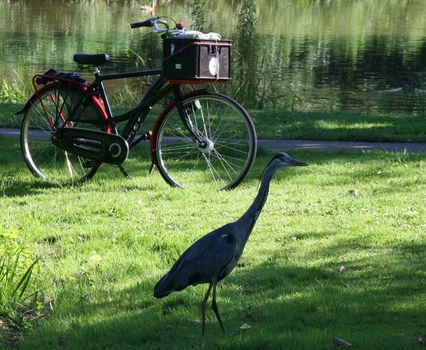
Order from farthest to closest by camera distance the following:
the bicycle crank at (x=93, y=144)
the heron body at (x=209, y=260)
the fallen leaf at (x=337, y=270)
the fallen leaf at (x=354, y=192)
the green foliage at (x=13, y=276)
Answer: the bicycle crank at (x=93, y=144) < the fallen leaf at (x=354, y=192) < the fallen leaf at (x=337, y=270) < the green foliage at (x=13, y=276) < the heron body at (x=209, y=260)

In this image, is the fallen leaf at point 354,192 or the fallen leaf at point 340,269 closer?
the fallen leaf at point 340,269

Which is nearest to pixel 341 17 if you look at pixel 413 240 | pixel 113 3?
pixel 113 3

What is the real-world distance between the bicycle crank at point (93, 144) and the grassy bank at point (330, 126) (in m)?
3.39

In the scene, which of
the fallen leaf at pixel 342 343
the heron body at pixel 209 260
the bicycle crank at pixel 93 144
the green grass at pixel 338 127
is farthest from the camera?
the green grass at pixel 338 127

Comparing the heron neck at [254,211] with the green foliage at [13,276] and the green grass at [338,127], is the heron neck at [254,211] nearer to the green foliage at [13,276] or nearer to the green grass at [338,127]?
the green foliage at [13,276]

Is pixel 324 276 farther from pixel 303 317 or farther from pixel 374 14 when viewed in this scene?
pixel 374 14

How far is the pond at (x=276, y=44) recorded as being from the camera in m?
18.3

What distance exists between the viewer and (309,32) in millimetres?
29469

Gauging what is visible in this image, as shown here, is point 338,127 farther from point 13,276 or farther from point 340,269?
point 13,276

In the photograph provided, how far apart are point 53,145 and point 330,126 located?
14.3 feet

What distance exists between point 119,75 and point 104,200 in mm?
1334

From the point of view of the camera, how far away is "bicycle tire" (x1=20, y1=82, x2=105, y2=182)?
30.3 ft

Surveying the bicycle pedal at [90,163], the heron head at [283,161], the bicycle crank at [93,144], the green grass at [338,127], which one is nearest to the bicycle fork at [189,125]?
the bicycle crank at [93,144]

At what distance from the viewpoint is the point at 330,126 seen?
12.5 meters
